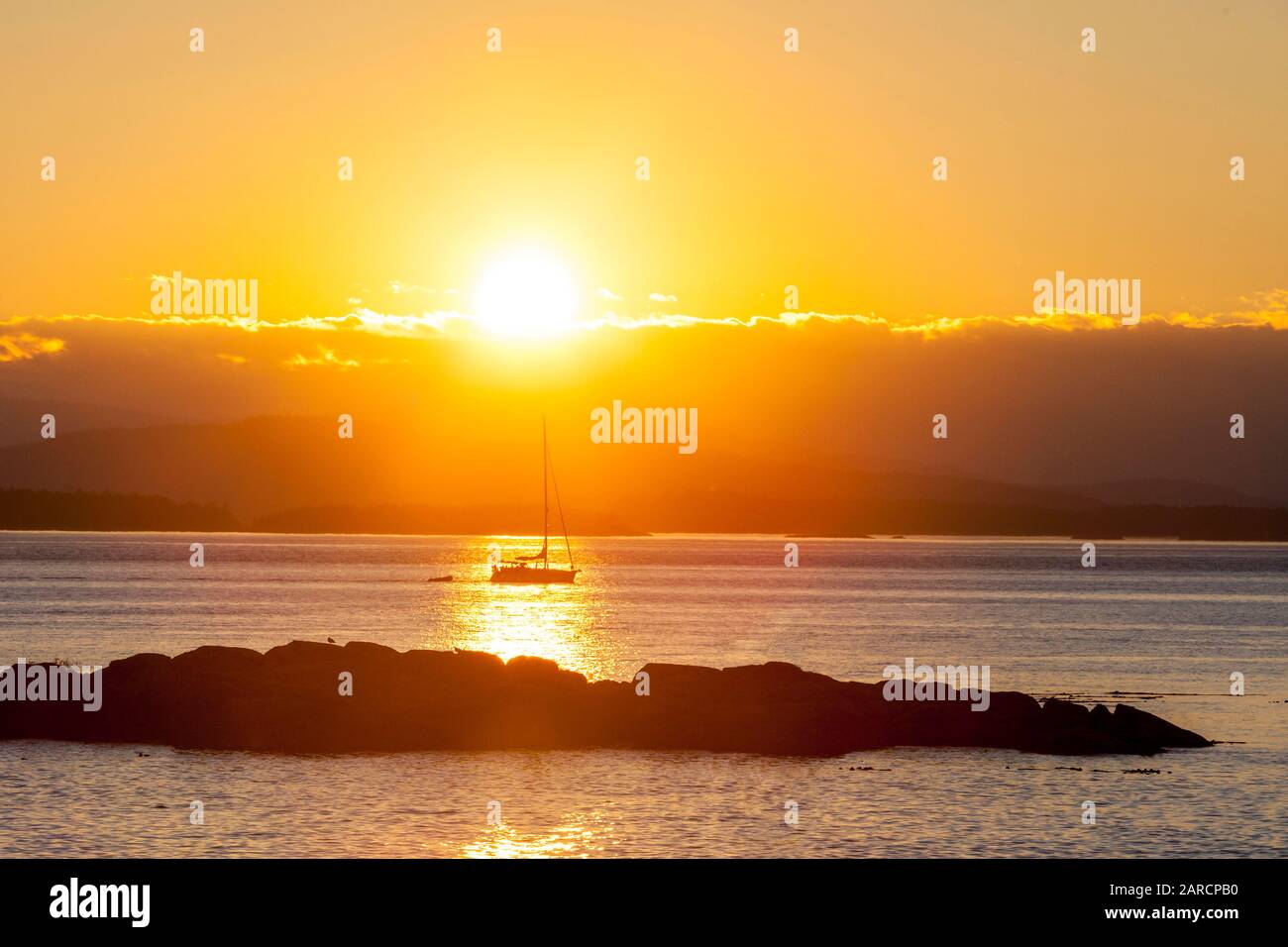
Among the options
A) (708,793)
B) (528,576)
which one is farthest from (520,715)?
(528,576)

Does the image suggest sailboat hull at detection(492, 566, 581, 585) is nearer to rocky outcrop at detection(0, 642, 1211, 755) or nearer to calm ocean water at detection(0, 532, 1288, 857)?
Result: calm ocean water at detection(0, 532, 1288, 857)

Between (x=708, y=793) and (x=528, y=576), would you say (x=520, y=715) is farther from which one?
(x=528, y=576)

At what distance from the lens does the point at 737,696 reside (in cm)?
4356

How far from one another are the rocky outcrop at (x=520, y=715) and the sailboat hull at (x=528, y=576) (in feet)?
346

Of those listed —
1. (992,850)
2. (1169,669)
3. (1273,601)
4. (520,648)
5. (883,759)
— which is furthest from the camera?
(1273,601)

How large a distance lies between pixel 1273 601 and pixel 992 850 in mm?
126612

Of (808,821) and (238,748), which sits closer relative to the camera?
(808,821)

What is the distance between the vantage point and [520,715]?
4259cm

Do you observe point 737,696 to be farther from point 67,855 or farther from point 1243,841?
point 67,855

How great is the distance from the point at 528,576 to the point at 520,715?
110m

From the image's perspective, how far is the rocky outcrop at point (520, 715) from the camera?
4103cm

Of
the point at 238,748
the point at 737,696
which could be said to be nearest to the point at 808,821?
the point at 737,696

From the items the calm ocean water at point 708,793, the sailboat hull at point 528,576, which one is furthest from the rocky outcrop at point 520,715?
the sailboat hull at point 528,576

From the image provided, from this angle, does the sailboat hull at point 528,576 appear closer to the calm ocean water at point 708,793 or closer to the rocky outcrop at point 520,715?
the calm ocean water at point 708,793
